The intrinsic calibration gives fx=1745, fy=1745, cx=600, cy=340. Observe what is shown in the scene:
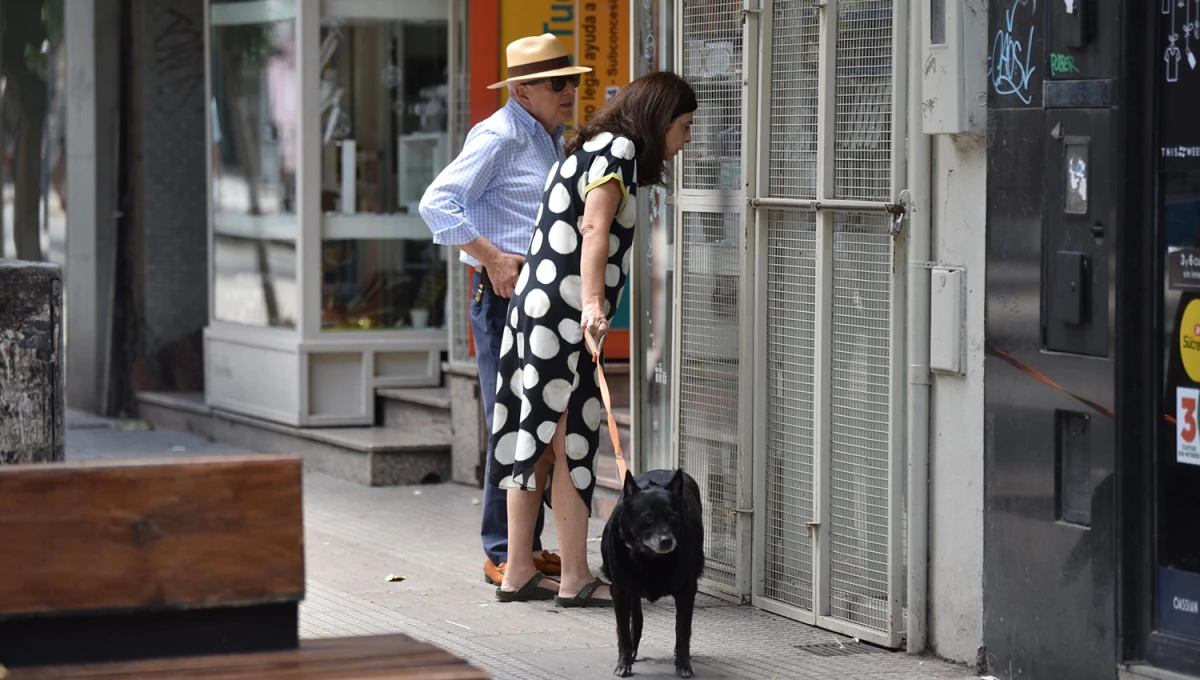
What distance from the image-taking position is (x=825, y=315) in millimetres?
6012

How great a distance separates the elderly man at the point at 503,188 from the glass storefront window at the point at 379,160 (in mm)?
2994

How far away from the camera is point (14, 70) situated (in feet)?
42.7

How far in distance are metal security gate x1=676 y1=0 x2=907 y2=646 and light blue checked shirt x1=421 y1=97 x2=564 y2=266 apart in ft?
Result: 1.88

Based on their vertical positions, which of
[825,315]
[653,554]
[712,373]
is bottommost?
[653,554]

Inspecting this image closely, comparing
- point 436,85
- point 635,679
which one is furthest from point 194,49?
point 635,679

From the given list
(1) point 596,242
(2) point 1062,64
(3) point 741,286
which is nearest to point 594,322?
(1) point 596,242

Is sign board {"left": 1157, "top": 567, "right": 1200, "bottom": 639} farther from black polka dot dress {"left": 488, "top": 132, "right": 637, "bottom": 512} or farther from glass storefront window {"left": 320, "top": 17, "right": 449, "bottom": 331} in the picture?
glass storefront window {"left": 320, "top": 17, "right": 449, "bottom": 331}

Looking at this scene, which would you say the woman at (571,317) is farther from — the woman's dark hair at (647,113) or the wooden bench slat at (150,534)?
the wooden bench slat at (150,534)

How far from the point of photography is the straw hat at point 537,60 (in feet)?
21.5

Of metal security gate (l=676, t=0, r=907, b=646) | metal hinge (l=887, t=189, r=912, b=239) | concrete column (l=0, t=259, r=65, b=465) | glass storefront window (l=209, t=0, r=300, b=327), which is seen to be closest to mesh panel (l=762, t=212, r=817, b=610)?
metal security gate (l=676, t=0, r=907, b=646)

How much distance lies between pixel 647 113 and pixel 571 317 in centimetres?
77

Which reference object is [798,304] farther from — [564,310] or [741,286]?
[564,310]

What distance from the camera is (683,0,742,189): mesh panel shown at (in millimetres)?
6438

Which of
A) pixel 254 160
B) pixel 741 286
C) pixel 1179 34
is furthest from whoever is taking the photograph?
pixel 254 160
